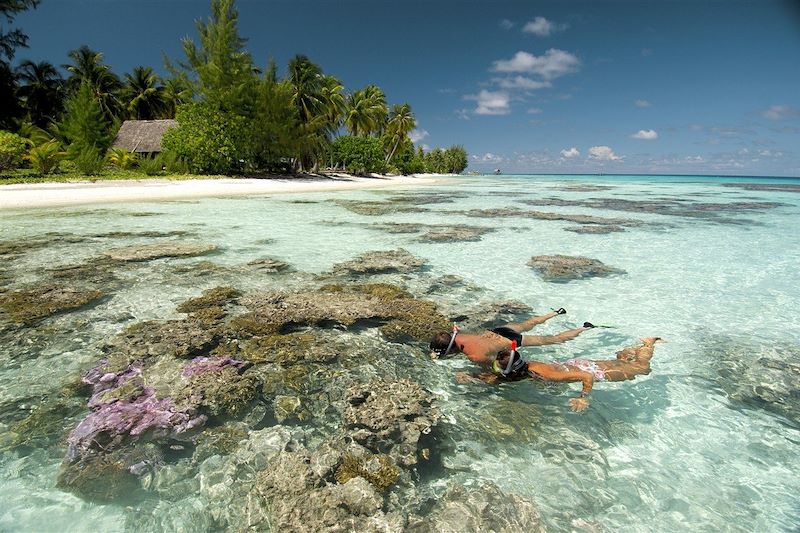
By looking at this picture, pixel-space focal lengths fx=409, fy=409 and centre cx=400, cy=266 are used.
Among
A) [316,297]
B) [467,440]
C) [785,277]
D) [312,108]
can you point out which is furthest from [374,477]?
[312,108]

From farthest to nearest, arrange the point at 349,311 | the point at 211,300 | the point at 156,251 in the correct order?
the point at 156,251, the point at 211,300, the point at 349,311

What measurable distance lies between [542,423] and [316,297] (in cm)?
371

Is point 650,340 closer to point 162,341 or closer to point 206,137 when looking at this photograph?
point 162,341

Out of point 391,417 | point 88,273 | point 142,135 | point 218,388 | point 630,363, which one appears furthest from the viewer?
Result: point 142,135

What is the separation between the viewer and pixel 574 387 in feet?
13.0

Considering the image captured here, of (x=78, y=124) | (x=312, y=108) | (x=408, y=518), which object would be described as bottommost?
(x=408, y=518)

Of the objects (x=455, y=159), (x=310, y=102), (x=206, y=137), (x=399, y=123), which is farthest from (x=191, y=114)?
(x=455, y=159)

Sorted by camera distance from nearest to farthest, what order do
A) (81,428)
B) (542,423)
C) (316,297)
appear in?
1. (81,428)
2. (542,423)
3. (316,297)

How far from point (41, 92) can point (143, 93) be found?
910 centimetres

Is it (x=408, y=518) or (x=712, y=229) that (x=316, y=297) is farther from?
(x=712, y=229)

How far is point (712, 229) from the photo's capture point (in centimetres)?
1397

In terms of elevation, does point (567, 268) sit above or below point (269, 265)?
above

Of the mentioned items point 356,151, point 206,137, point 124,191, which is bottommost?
point 124,191

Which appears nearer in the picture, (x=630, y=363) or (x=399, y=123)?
(x=630, y=363)
